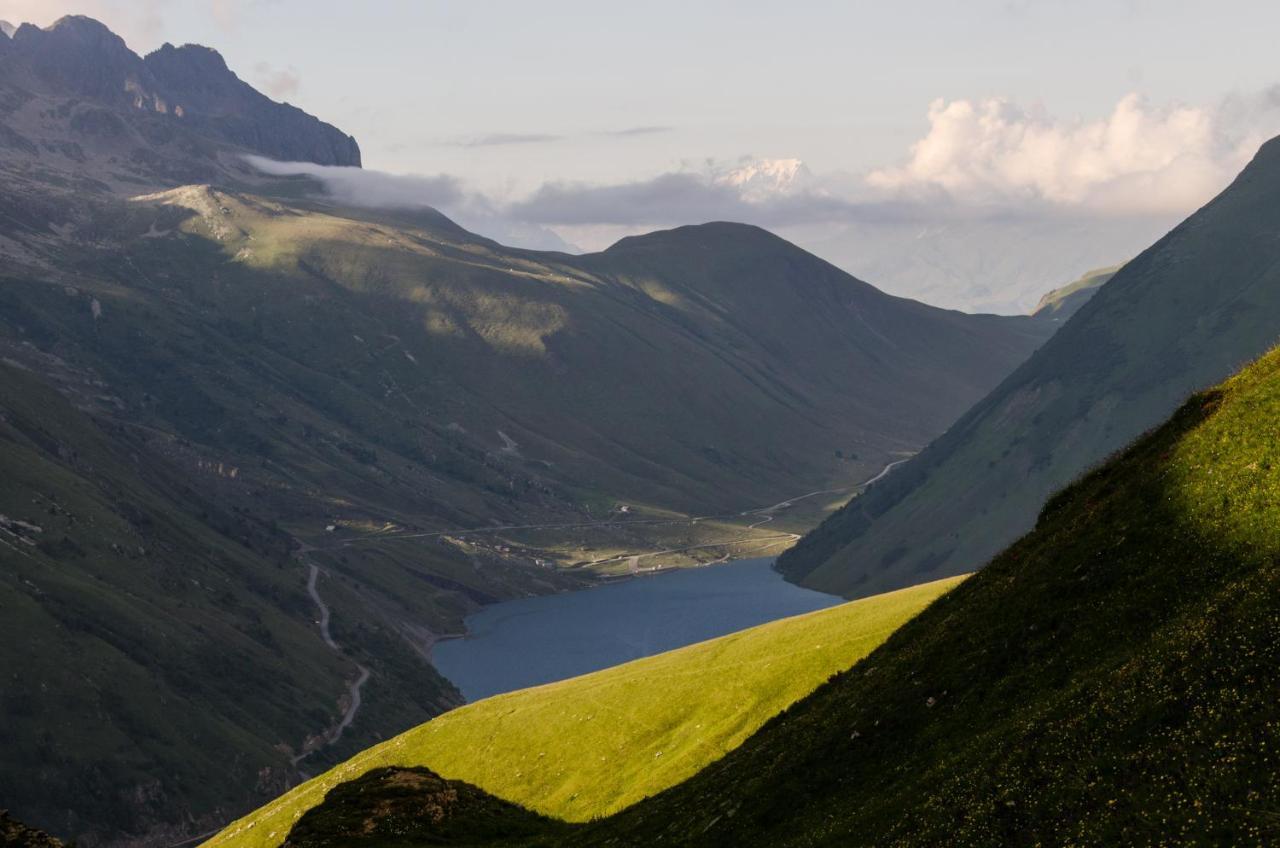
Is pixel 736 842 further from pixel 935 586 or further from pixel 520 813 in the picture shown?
pixel 935 586

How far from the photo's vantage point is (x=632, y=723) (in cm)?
7494

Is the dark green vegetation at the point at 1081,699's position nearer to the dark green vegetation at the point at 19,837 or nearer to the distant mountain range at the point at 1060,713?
the distant mountain range at the point at 1060,713

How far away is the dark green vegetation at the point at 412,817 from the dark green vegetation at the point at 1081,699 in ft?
13.3

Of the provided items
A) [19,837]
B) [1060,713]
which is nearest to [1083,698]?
[1060,713]

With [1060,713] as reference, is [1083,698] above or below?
above

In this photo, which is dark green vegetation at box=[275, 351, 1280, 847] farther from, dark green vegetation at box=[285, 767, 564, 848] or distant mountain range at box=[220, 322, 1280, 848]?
dark green vegetation at box=[285, 767, 564, 848]

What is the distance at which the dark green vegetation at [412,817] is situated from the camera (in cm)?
5684

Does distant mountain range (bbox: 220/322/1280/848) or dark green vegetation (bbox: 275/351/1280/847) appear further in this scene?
distant mountain range (bbox: 220/322/1280/848)

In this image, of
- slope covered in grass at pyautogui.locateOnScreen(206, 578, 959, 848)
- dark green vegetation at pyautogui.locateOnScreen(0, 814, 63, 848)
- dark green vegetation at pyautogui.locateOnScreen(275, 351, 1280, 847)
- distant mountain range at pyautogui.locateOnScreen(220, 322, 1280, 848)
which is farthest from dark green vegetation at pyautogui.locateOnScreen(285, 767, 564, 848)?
dark green vegetation at pyautogui.locateOnScreen(0, 814, 63, 848)

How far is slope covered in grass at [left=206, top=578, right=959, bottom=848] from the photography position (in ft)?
224

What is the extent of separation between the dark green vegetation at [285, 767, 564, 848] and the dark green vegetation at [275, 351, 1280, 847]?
4059 millimetres

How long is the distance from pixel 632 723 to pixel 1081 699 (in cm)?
4329

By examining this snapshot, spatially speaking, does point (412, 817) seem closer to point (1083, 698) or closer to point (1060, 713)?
point (1060, 713)

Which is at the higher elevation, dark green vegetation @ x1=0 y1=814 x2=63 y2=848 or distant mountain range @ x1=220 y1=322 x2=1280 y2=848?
distant mountain range @ x1=220 y1=322 x2=1280 y2=848
